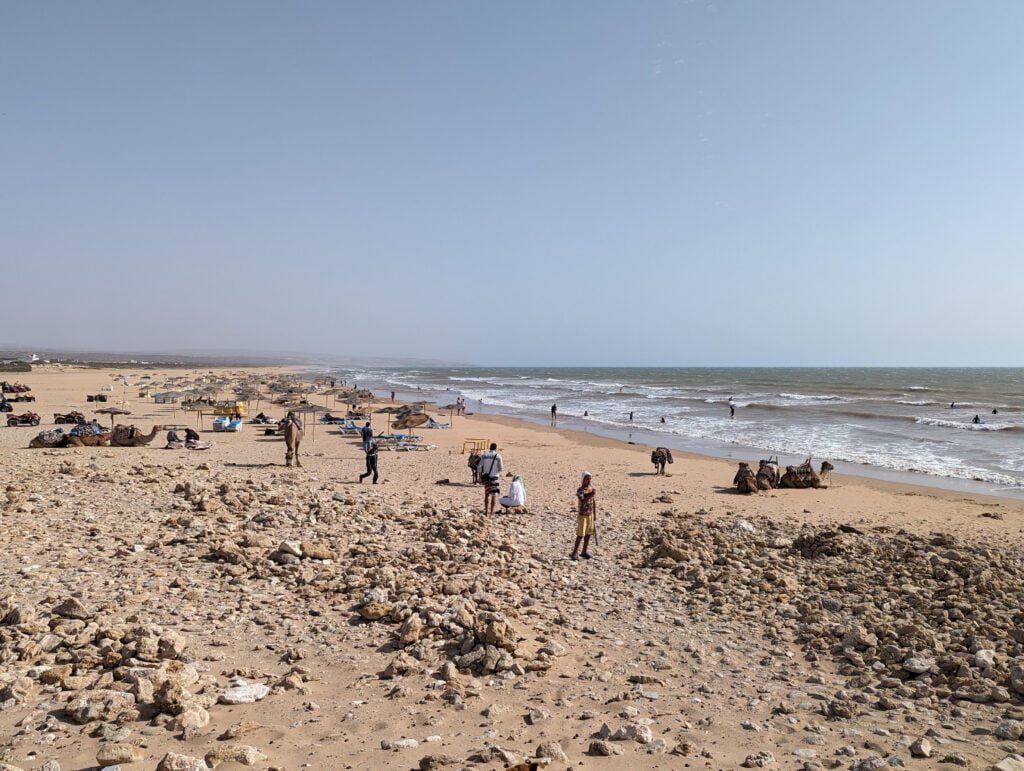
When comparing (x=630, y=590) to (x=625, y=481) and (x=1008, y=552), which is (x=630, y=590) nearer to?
(x=1008, y=552)

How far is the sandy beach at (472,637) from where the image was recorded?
166 inches

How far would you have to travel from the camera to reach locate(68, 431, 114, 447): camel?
57.6ft

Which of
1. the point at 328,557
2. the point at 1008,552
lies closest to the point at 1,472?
the point at 328,557

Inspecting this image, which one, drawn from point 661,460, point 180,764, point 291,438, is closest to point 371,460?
point 291,438

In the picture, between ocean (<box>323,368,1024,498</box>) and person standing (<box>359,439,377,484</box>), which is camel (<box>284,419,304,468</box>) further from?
ocean (<box>323,368,1024,498</box>)

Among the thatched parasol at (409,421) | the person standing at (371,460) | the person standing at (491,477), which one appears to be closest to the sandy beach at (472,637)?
the person standing at (491,477)

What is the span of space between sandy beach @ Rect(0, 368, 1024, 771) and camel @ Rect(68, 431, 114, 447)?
590 cm

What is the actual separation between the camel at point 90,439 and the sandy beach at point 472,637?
5.90 meters

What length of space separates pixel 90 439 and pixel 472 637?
58.3ft

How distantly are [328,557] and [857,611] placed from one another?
22.8ft

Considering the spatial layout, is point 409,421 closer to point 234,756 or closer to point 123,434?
point 123,434

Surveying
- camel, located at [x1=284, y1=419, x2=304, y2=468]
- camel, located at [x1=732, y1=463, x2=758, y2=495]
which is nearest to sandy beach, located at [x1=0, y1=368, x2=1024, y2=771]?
camel, located at [x1=732, y1=463, x2=758, y2=495]

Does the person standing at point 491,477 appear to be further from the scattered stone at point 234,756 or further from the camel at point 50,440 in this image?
the camel at point 50,440

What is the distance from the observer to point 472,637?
18.4ft
